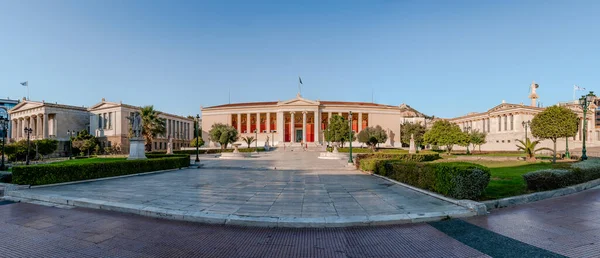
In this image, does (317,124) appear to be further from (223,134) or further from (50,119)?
(50,119)

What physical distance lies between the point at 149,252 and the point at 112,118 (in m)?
80.0

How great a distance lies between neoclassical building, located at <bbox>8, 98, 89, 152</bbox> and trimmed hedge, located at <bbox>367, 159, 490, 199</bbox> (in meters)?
84.3

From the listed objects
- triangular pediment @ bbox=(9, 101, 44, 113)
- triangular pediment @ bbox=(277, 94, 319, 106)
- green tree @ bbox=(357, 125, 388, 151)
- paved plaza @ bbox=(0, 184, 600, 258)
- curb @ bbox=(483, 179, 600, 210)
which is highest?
triangular pediment @ bbox=(277, 94, 319, 106)

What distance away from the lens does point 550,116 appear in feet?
98.2

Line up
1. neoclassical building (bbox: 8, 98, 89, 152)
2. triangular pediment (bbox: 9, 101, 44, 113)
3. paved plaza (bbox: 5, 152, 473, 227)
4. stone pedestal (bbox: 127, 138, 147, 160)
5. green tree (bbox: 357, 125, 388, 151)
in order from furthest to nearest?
triangular pediment (bbox: 9, 101, 44, 113)
neoclassical building (bbox: 8, 98, 89, 152)
green tree (bbox: 357, 125, 388, 151)
stone pedestal (bbox: 127, 138, 147, 160)
paved plaza (bbox: 5, 152, 473, 227)

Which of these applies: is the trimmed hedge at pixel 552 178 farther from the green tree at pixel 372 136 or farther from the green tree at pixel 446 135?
the green tree at pixel 372 136

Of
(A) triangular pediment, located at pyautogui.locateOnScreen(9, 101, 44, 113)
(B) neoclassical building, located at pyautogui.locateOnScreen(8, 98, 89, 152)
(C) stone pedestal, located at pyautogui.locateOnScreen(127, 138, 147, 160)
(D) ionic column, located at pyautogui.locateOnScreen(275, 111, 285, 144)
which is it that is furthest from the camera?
(D) ionic column, located at pyautogui.locateOnScreen(275, 111, 285, 144)

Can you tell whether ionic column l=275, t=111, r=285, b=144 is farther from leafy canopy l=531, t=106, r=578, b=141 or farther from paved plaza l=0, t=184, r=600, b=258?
paved plaza l=0, t=184, r=600, b=258

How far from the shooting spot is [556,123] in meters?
29.2

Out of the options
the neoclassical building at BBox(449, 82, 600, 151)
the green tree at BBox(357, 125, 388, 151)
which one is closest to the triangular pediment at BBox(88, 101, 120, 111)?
the green tree at BBox(357, 125, 388, 151)

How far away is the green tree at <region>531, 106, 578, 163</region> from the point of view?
28703 mm

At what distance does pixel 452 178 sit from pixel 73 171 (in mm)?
16099

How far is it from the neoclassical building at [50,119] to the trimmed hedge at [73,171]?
69298 mm

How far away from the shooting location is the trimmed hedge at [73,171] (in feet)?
36.8
